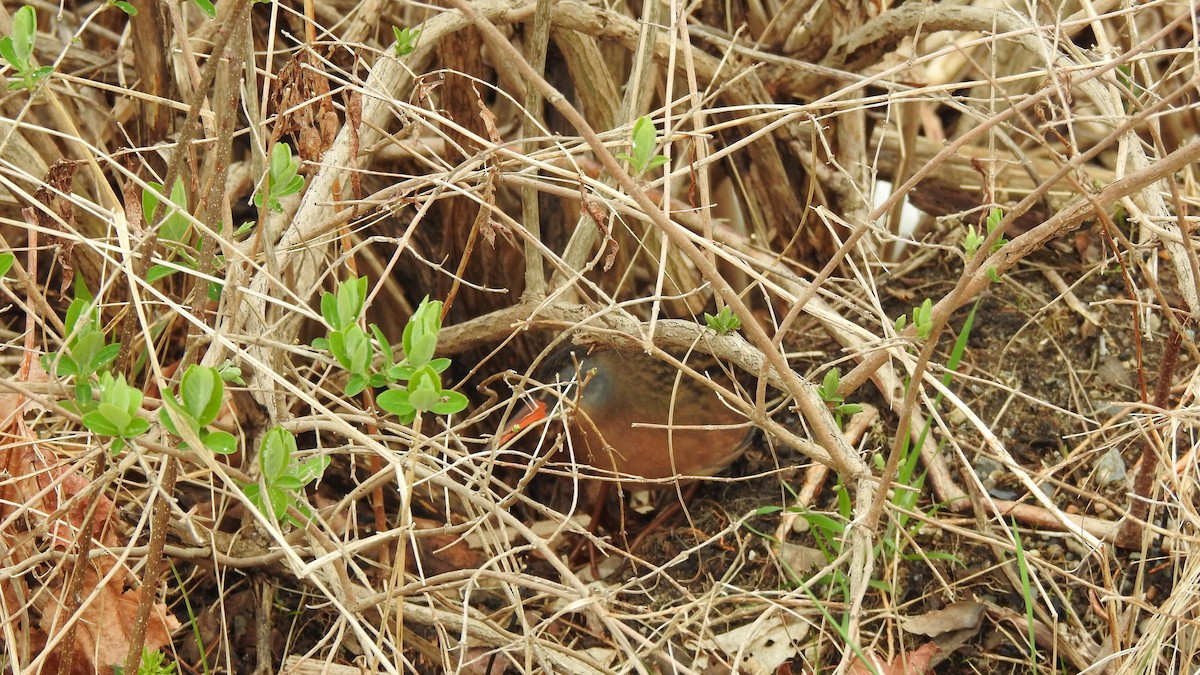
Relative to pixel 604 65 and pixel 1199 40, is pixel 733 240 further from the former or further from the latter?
pixel 1199 40

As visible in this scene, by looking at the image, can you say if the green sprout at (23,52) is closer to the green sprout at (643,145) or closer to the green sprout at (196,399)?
the green sprout at (196,399)

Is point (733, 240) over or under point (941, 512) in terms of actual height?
over

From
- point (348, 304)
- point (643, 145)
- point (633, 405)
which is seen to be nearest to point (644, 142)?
point (643, 145)

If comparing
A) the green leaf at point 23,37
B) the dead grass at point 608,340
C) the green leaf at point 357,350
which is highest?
the green leaf at point 23,37

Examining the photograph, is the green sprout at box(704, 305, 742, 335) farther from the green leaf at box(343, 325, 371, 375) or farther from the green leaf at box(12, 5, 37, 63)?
the green leaf at box(12, 5, 37, 63)

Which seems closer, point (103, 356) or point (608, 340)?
point (103, 356)

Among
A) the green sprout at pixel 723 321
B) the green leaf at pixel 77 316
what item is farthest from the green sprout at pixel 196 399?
the green sprout at pixel 723 321

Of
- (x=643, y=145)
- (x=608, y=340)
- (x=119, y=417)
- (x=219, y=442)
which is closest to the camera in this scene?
(x=119, y=417)

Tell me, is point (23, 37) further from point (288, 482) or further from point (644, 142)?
point (644, 142)

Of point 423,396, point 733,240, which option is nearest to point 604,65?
point 733,240
